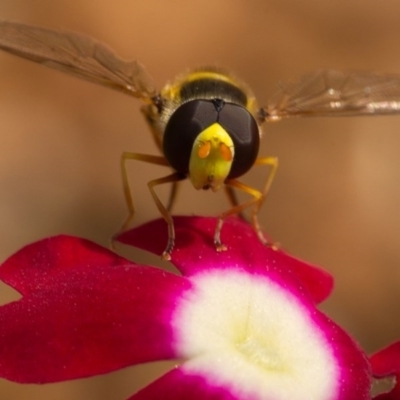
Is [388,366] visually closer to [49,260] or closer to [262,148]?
[49,260]

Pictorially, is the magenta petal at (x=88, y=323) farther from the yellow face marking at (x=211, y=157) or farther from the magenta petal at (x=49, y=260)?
the yellow face marking at (x=211, y=157)

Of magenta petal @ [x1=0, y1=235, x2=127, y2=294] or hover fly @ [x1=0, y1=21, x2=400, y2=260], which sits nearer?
magenta petal @ [x1=0, y1=235, x2=127, y2=294]

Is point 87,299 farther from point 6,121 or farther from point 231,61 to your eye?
A: point 231,61

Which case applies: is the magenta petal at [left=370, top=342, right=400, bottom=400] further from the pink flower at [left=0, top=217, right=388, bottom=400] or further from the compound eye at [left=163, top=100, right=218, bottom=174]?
the compound eye at [left=163, top=100, right=218, bottom=174]

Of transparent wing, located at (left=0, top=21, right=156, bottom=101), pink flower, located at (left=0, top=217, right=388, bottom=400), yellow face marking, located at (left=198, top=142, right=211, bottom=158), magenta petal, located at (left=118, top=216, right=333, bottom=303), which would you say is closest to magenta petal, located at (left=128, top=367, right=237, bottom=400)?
pink flower, located at (left=0, top=217, right=388, bottom=400)

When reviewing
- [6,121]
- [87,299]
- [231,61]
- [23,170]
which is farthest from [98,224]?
[87,299]
